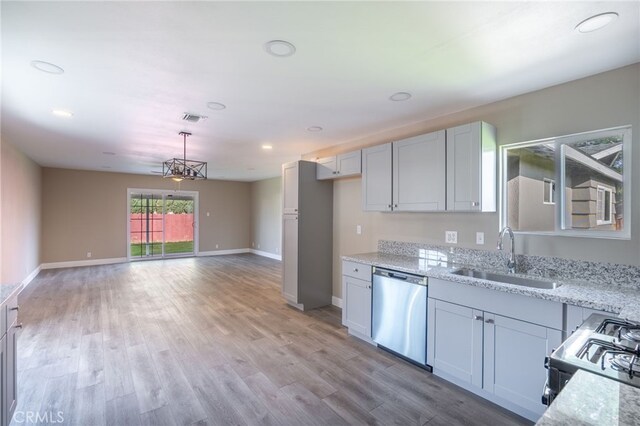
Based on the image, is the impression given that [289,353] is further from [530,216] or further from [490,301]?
[530,216]

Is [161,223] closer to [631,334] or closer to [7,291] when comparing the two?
[7,291]

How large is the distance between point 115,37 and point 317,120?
2053 millimetres

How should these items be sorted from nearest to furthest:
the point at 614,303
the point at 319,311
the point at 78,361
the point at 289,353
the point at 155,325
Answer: the point at 614,303 → the point at 78,361 → the point at 289,353 → the point at 155,325 → the point at 319,311

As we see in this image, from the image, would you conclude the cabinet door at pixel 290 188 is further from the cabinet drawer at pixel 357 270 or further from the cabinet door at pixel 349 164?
the cabinet drawer at pixel 357 270

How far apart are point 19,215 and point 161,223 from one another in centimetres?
384

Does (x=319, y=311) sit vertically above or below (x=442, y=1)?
below

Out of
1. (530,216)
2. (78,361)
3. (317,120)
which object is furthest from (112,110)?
(530,216)

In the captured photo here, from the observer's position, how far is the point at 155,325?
12.4 ft

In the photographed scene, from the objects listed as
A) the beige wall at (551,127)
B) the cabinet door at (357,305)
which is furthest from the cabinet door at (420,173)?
the cabinet door at (357,305)

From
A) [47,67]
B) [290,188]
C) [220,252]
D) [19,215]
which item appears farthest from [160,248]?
[47,67]

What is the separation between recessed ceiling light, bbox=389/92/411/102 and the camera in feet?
9.06

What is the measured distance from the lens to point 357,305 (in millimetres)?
3420

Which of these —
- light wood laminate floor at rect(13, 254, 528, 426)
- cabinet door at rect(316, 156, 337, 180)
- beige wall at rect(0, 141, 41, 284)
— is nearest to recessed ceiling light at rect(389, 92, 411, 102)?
cabinet door at rect(316, 156, 337, 180)

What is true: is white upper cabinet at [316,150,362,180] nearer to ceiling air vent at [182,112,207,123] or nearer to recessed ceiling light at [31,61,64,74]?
ceiling air vent at [182,112,207,123]
